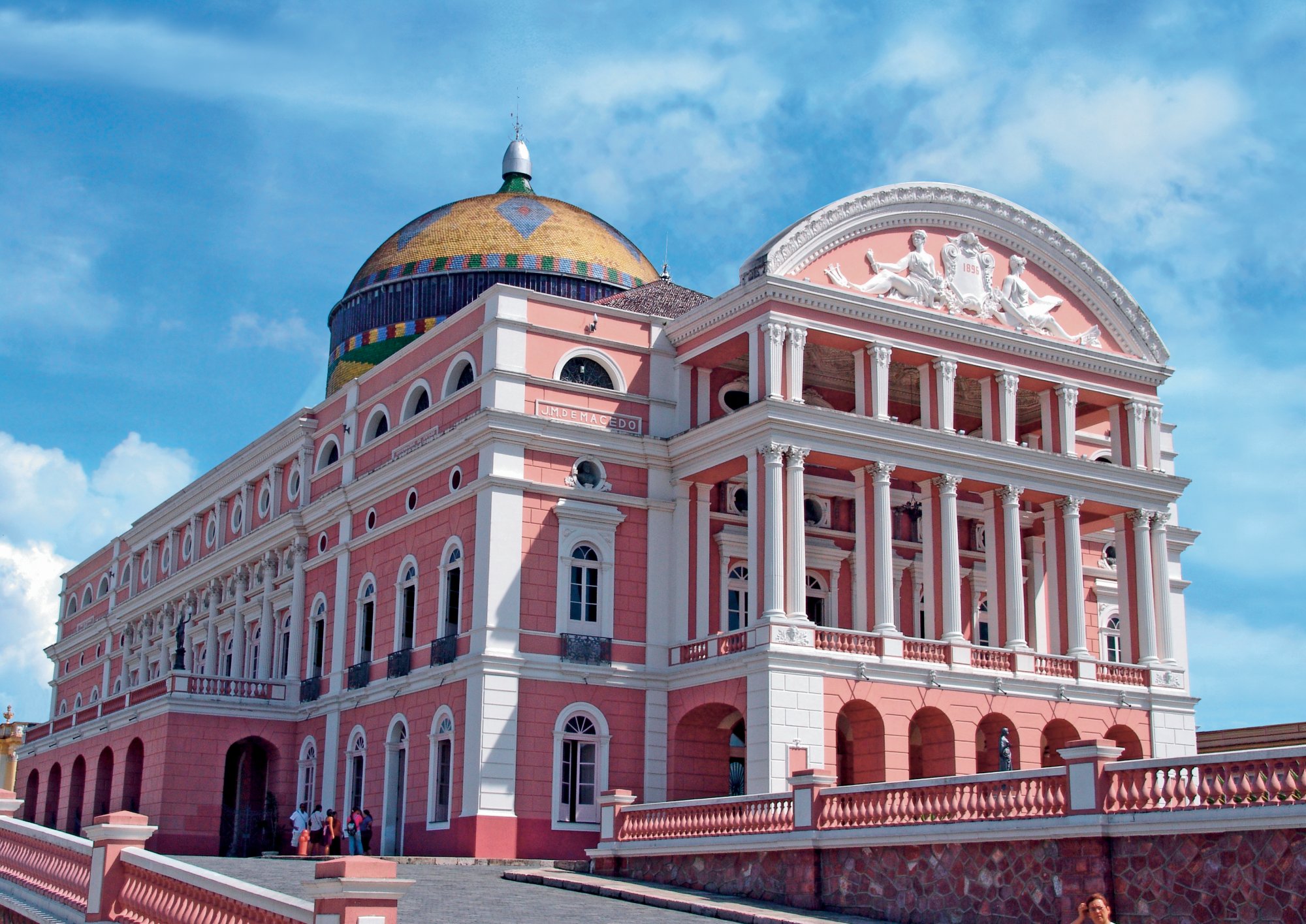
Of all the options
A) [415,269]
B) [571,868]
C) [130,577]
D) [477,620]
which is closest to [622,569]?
[477,620]

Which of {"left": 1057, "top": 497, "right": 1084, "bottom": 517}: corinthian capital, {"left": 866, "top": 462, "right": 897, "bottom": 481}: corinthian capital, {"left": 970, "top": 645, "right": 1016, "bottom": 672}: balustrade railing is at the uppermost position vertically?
{"left": 866, "top": 462, "right": 897, "bottom": 481}: corinthian capital

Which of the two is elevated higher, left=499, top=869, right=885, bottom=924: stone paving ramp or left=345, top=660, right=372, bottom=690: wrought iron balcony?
left=345, top=660, right=372, bottom=690: wrought iron balcony

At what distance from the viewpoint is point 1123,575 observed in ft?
108

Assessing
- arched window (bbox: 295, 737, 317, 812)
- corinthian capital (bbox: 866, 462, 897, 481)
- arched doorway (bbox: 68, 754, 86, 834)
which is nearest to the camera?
corinthian capital (bbox: 866, 462, 897, 481)

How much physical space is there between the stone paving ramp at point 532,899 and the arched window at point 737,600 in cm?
681

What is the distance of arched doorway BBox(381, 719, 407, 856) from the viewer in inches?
1239

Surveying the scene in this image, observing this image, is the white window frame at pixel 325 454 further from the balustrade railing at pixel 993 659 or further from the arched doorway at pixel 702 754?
the balustrade railing at pixel 993 659

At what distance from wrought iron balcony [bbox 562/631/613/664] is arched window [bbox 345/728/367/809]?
5743 millimetres

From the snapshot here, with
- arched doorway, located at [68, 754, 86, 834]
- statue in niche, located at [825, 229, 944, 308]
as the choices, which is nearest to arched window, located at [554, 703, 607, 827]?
statue in niche, located at [825, 229, 944, 308]

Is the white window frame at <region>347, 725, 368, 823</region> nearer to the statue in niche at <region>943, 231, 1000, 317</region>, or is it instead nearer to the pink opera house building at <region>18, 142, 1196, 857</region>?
the pink opera house building at <region>18, 142, 1196, 857</region>

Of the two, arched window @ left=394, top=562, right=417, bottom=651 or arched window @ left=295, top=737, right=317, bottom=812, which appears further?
arched window @ left=295, top=737, right=317, bottom=812

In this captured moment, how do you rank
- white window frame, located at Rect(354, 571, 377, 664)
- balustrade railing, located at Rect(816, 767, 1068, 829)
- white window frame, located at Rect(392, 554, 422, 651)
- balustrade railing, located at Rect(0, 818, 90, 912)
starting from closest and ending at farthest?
balustrade railing, located at Rect(816, 767, 1068, 829)
balustrade railing, located at Rect(0, 818, 90, 912)
white window frame, located at Rect(392, 554, 422, 651)
white window frame, located at Rect(354, 571, 377, 664)

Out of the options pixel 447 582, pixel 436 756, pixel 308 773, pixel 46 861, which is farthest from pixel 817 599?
pixel 46 861

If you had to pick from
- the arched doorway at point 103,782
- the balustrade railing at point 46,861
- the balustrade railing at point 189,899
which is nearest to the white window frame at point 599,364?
the balustrade railing at point 46,861
